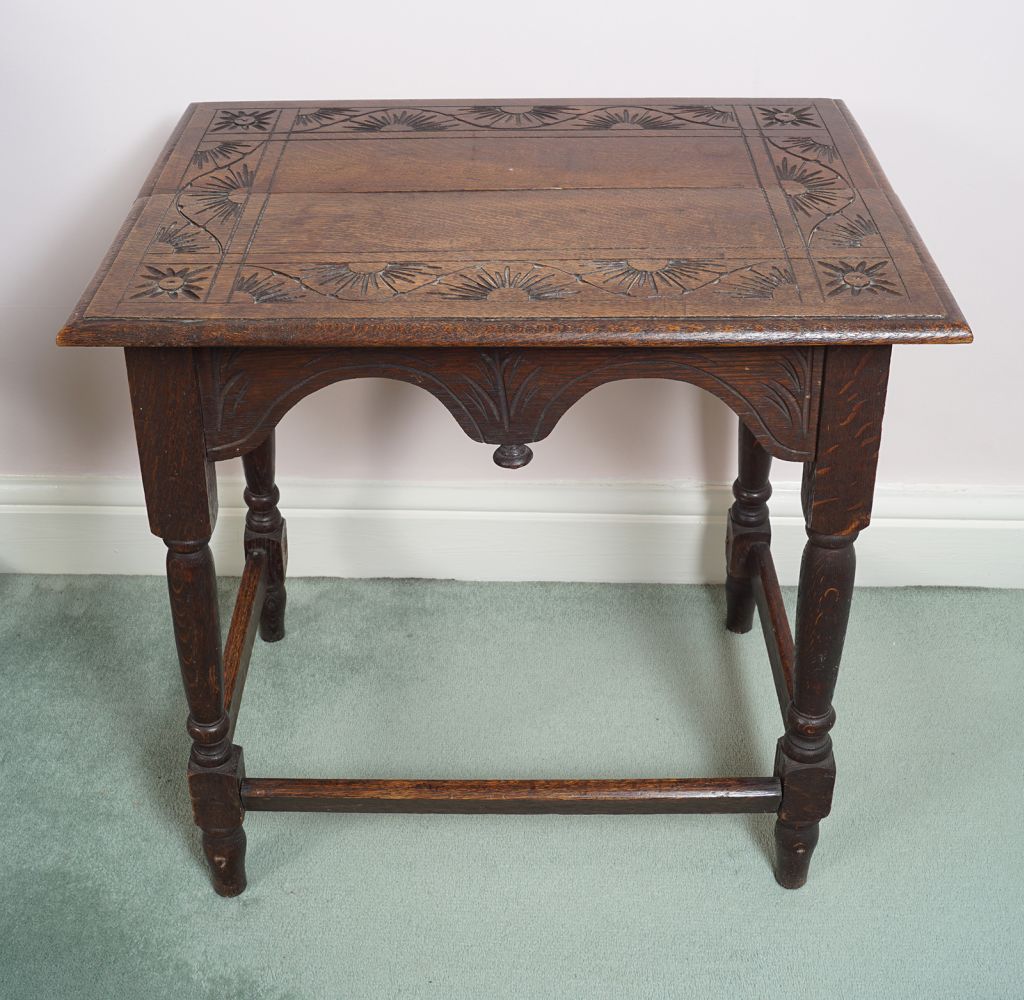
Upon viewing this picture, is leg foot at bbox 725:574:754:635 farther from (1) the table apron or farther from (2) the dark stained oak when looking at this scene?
(1) the table apron

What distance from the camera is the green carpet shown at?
4.70ft

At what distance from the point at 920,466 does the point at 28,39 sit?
1.34 m

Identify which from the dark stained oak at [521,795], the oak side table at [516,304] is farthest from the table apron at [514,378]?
the dark stained oak at [521,795]

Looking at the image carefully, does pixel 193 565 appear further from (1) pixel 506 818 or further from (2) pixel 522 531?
(2) pixel 522 531

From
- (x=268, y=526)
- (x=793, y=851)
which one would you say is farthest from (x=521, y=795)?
(x=268, y=526)

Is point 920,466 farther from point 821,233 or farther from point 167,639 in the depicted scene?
point 167,639

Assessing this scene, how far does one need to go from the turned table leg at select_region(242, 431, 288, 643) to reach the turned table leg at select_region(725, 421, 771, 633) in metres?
0.62

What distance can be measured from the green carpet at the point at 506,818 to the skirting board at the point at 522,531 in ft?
0.11

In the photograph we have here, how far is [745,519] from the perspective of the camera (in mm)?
1750

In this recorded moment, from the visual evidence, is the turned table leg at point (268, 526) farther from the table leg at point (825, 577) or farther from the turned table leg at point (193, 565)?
the table leg at point (825, 577)

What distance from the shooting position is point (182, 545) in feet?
4.18

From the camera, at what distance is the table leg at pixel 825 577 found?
1.17m

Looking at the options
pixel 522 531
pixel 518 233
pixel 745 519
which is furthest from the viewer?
pixel 522 531

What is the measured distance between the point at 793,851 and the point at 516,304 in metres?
0.74
